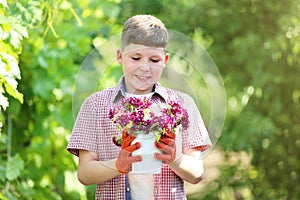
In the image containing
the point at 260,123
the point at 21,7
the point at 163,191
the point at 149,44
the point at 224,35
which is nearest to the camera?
the point at 149,44

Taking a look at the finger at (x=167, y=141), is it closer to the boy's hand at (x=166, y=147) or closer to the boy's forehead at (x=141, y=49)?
the boy's hand at (x=166, y=147)

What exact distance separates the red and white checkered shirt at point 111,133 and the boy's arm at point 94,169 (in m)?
0.02

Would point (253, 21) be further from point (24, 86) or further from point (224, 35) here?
point (24, 86)

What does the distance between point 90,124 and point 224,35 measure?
9.88 feet

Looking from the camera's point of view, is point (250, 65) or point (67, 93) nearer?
point (67, 93)

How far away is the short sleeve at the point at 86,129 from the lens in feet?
6.94

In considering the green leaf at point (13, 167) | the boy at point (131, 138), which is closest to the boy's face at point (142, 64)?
the boy at point (131, 138)

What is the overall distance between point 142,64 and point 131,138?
198 millimetres

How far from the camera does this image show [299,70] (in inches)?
185

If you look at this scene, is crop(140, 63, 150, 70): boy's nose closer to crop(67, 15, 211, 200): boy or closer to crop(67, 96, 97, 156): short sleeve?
crop(67, 15, 211, 200): boy

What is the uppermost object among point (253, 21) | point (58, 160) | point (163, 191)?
point (253, 21)

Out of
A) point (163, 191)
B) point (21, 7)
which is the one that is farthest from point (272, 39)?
point (163, 191)

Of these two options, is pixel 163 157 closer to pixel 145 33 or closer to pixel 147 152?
pixel 147 152

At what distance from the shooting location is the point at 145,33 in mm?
2023
